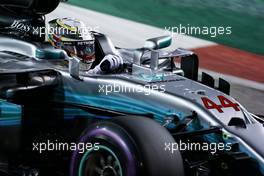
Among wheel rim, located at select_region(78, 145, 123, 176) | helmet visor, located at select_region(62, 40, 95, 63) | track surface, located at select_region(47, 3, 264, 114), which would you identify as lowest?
track surface, located at select_region(47, 3, 264, 114)

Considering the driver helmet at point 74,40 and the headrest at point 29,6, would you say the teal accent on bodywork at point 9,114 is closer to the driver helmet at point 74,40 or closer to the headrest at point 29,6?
the driver helmet at point 74,40

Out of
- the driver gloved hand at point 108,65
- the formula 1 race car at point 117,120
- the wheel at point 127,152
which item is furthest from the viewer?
the driver gloved hand at point 108,65

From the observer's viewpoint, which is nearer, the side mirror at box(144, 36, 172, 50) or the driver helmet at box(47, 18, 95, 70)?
the driver helmet at box(47, 18, 95, 70)

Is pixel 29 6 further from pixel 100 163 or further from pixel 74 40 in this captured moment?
pixel 100 163

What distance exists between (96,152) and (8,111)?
1.28m

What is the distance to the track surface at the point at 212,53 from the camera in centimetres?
968

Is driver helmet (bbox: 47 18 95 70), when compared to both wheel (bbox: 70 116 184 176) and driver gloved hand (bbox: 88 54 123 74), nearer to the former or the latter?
driver gloved hand (bbox: 88 54 123 74)

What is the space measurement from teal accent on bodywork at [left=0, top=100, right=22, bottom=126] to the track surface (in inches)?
154

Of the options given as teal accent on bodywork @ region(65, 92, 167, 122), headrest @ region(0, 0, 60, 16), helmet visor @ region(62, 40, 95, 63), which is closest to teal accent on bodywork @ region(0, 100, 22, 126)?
teal accent on bodywork @ region(65, 92, 167, 122)

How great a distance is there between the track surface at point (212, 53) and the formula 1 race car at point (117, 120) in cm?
334

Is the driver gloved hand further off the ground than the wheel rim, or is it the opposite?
the driver gloved hand

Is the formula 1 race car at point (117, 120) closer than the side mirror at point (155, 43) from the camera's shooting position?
Yes

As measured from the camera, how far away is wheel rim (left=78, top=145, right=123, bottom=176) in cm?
492

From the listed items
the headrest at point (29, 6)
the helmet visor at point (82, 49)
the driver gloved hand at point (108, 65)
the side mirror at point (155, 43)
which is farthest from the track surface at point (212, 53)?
the driver gloved hand at point (108, 65)
